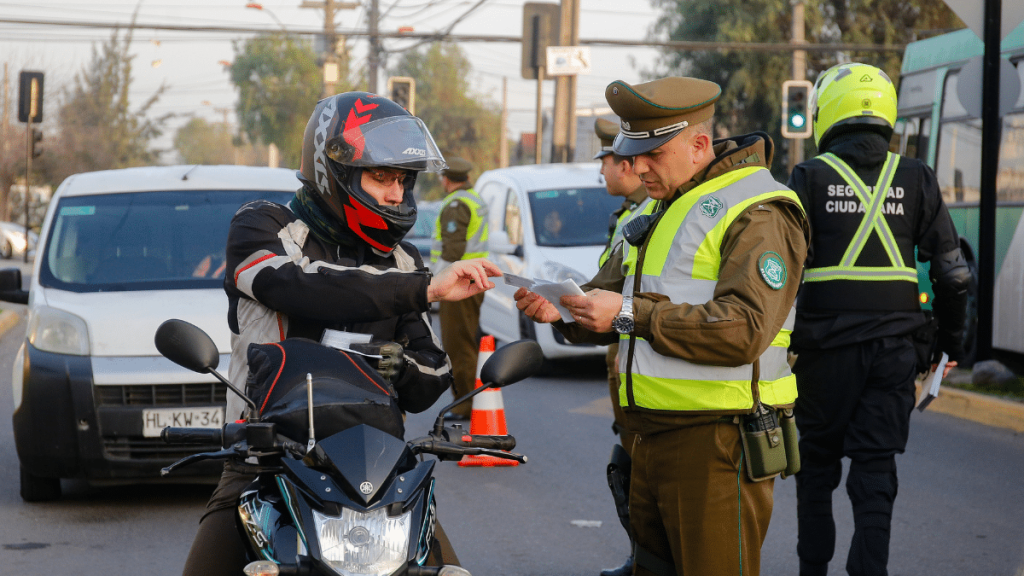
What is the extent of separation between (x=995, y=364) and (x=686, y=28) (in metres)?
22.5

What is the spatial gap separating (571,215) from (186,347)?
9.33 metres

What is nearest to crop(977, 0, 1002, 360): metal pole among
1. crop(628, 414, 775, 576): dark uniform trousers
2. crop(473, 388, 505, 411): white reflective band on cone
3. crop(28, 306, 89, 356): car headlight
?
crop(473, 388, 505, 411): white reflective band on cone

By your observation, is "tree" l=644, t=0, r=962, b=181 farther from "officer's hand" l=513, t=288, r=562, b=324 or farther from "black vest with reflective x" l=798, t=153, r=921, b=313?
"officer's hand" l=513, t=288, r=562, b=324

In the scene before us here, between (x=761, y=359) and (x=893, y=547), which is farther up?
(x=761, y=359)

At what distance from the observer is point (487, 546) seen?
5730mm

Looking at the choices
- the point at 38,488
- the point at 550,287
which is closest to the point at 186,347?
the point at 550,287

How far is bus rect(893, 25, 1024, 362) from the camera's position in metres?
11.7

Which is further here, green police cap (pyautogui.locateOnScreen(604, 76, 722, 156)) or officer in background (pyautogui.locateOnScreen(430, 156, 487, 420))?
officer in background (pyautogui.locateOnScreen(430, 156, 487, 420))

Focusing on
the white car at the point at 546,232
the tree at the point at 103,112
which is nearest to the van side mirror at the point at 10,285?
the white car at the point at 546,232

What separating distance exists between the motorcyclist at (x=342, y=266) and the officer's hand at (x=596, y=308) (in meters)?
0.25

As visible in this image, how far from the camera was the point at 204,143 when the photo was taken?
124 m

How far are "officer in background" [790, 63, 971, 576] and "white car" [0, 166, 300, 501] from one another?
294 centimetres

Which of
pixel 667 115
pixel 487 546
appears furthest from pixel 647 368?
pixel 487 546

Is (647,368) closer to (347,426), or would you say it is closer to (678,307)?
(678,307)
